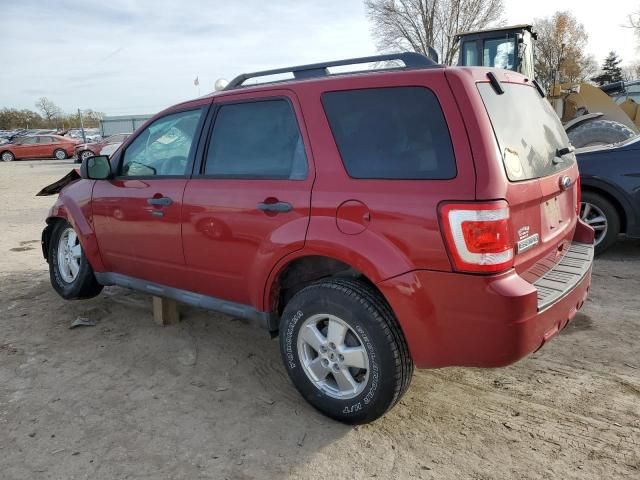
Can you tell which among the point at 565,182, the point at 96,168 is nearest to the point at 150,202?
the point at 96,168

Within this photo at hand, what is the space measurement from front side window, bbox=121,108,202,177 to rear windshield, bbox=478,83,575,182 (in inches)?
78.2

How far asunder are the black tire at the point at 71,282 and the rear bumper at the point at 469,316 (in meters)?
3.13

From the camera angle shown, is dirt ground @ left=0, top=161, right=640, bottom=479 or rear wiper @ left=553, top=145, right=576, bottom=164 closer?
dirt ground @ left=0, top=161, right=640, bottom=479

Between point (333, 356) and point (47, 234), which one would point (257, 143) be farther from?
point (47, 234)

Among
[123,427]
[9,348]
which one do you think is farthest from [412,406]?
[9,348]

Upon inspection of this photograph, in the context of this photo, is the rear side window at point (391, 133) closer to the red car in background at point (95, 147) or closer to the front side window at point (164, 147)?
the front side window at point (164, 147)

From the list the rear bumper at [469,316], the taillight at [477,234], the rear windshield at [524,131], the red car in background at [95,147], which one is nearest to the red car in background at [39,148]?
the red car in background at [95,147]

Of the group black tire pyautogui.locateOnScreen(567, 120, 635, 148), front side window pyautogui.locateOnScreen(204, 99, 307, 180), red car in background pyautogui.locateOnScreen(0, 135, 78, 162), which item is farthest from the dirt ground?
red car in background pyautogui.locateOnScreen(0, 135, 78, 162)

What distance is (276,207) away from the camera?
2.94 m

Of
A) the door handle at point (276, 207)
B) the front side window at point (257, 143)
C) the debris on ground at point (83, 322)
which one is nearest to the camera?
the door handle at point (276, 207)

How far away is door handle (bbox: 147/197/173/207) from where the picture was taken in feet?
11.7

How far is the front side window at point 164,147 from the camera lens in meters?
3.64

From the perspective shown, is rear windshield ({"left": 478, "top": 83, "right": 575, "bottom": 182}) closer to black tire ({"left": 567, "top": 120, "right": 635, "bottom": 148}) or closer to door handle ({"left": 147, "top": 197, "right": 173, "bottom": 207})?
door handle ({"left": 147, "top": 197, "right": 173, "bottom": 207})

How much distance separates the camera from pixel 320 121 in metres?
2.85
